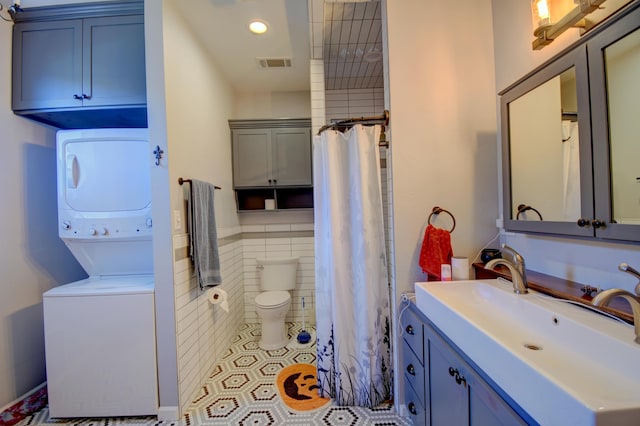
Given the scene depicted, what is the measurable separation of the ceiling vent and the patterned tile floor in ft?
8.96

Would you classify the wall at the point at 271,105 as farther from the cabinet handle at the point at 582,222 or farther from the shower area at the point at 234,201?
the cabinet handle at the point at 582,222

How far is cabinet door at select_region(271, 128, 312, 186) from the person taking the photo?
2787 millimetres

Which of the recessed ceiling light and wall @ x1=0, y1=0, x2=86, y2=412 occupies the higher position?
the recessed ceiling light

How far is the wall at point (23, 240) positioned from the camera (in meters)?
1.65

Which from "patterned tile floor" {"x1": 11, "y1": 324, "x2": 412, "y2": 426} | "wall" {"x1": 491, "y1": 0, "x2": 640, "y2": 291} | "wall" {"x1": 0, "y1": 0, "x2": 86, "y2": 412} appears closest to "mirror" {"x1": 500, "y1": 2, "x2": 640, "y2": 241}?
"wall" {"x1": 491, "y1": 0, "x2": 640, "y2": 291}

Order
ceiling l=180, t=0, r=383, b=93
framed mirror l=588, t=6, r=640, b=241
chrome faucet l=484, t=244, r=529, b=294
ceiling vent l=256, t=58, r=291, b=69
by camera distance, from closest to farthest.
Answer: framed mirror l=588, t=6, r=640, b=241, chrome faucet l=484, t=244, r=529, b=294, ceiling l=180, t=0, r=383, b=93, ceiling vent l=256, t=58, r=291, b=69

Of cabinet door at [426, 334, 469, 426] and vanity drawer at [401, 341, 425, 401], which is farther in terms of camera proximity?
vanity drawer at [401, 341, 425, 401]

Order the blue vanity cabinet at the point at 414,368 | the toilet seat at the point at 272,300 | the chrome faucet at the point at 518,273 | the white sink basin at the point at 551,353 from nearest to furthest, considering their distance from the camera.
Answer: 1. the white sink basin at the point at 551,353
2. the chrome faucet at the point at 518,273
3. the blue vanity cabinet at the point at 414,368
4. the toilet seat at the point at 272,300

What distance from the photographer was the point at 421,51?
153cm

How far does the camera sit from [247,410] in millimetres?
1645

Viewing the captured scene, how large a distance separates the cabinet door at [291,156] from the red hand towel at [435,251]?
Result: 1596 millimetres

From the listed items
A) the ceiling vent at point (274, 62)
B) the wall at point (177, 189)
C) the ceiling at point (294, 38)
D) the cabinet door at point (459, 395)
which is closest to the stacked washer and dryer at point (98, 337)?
the wall at point (177, 189)

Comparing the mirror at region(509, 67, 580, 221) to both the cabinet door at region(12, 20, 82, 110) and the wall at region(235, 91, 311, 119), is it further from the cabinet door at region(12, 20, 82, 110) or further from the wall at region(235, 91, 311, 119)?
the cabinet door at region(12, 20, 82, 110)

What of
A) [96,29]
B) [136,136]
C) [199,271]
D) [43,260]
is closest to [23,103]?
[96,29]
